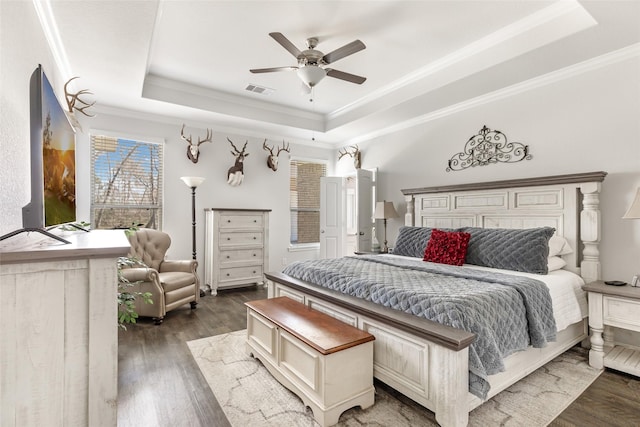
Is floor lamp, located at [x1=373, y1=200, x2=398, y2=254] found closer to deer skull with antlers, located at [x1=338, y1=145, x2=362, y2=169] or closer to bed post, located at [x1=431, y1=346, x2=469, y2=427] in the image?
deer skull with antlers, located at [x1=338, y1=145, x2=362, y2=169]

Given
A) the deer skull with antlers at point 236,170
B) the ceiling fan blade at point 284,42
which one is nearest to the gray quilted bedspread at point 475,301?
the ceiling fan blade at point 284,42

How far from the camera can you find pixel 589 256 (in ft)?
9.70

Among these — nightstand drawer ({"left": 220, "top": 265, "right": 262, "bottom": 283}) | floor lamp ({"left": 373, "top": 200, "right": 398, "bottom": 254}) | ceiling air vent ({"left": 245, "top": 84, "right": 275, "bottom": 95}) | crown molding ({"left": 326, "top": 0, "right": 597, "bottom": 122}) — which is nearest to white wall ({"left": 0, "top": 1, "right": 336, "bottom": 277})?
nightstand drawer ({"left": 220, "top": 265, "right": 262, "bottom": 283})

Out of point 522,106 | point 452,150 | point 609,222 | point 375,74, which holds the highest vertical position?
point 375,74

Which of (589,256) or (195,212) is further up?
(195,212)

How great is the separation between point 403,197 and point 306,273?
258 centimetres

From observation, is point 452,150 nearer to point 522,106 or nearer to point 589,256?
point 522,106

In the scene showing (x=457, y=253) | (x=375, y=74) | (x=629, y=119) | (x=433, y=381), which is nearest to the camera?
(x=433, y=381)

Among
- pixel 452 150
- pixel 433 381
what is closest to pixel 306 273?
pixel 433 381

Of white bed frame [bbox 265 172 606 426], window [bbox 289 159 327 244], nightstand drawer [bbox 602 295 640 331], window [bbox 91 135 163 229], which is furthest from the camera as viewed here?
window [bbox 289 159 327 244]

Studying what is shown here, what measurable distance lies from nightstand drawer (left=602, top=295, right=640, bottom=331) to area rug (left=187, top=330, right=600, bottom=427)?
422 millimetres

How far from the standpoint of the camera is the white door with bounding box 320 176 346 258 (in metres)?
5.65

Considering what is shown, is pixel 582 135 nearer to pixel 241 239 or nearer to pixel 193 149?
pixel 241 239

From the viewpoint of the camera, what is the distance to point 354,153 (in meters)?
5.88
